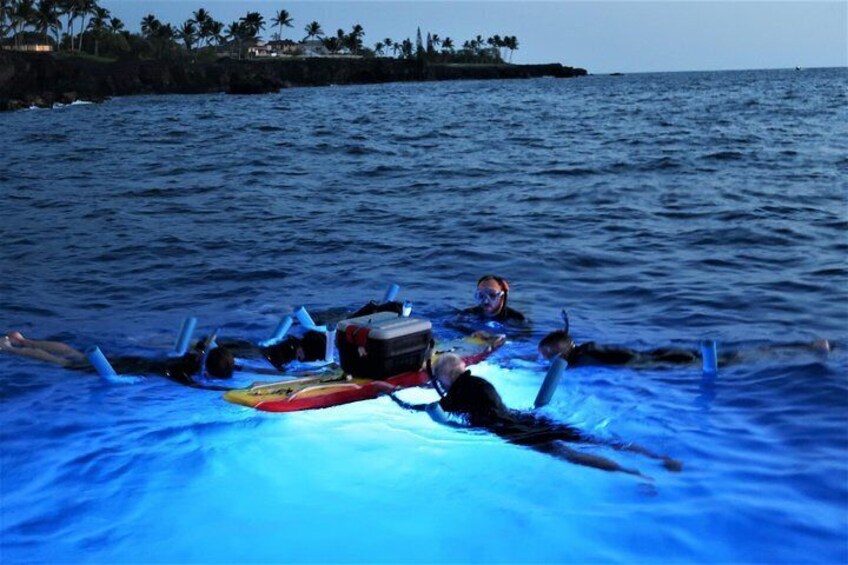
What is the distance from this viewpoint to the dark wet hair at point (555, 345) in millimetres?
8461

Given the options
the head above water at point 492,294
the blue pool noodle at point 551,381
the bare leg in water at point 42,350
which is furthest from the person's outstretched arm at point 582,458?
the bare leg in water at point 42,350

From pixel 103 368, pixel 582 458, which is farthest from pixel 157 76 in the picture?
pixel 582 458

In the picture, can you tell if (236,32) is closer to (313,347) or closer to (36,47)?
(36,47)

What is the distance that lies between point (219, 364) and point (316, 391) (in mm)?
1444

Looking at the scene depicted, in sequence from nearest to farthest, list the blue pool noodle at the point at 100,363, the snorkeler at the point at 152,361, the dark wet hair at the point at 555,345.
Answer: the blue pool noodle at the point at 100,363 → the snorkeler at the point at 152,361 → the dark wet hair at the point at 555,345

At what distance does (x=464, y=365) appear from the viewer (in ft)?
27.1

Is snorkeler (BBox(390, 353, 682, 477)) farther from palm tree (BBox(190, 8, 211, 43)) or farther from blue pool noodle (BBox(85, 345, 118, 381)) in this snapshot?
palm tree (BBox(190, 8, 211, 43))

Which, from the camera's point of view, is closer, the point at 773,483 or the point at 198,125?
the point at 773,483

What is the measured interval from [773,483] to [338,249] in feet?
32.4

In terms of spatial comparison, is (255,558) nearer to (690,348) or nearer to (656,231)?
(690,348)

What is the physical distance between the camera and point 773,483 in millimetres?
6266

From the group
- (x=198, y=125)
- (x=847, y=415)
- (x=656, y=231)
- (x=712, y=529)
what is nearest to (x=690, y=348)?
(x=847, y=415)

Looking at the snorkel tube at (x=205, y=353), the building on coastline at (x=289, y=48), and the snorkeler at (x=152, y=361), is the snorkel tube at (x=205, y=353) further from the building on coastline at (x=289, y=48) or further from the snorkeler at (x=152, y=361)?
the building on coastline at (x=289, y=48)

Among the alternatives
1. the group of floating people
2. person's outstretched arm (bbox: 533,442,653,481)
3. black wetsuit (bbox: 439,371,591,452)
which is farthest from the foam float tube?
person's outstretched arm (bbox: 533,442,653,481)
